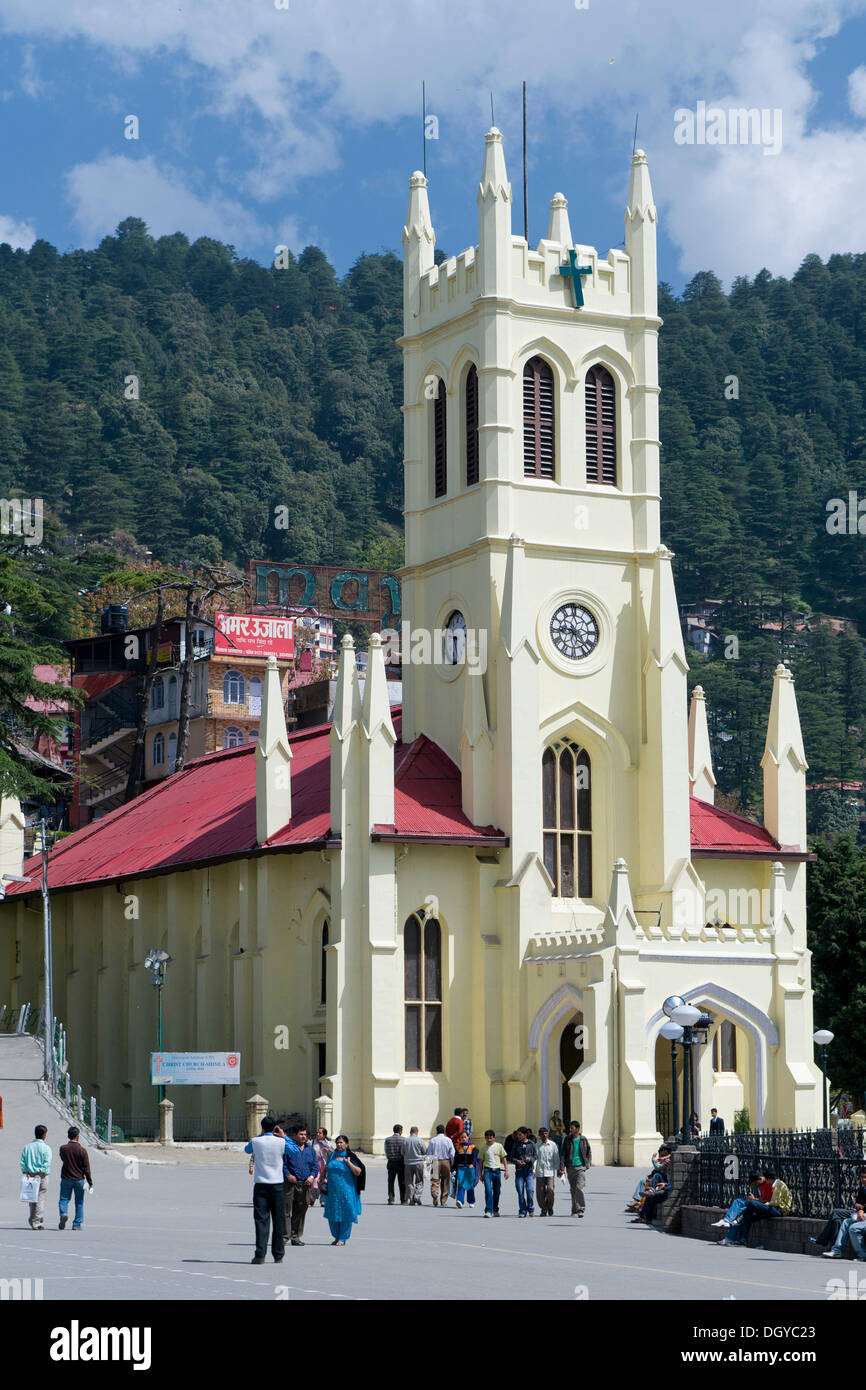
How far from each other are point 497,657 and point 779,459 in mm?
122259

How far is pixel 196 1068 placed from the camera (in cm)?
4994

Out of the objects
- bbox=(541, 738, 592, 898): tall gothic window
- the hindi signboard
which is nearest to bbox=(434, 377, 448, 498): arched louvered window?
bbox=(541, 738, 592, 898): tall gothic window

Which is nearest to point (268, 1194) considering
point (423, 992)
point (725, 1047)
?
point (423, 992)

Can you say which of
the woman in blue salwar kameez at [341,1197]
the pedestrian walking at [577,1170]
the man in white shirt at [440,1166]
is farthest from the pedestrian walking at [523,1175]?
the woman in blue salwar kameez at [341,1197]

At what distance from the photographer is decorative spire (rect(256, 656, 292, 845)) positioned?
5578cm

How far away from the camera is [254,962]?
184 ft

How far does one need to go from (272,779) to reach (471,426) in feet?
35.5

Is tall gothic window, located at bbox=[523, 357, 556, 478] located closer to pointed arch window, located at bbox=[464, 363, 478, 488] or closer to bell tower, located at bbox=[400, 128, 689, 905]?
bell tower, located at bbox=[400, 128, 689, 905]

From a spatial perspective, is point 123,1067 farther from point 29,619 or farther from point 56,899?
point 29,619

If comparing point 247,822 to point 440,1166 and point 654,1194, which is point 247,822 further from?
point 654,1194

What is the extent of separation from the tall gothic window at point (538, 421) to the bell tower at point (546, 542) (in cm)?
5

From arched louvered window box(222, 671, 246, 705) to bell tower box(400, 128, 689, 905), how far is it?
37541 mm
